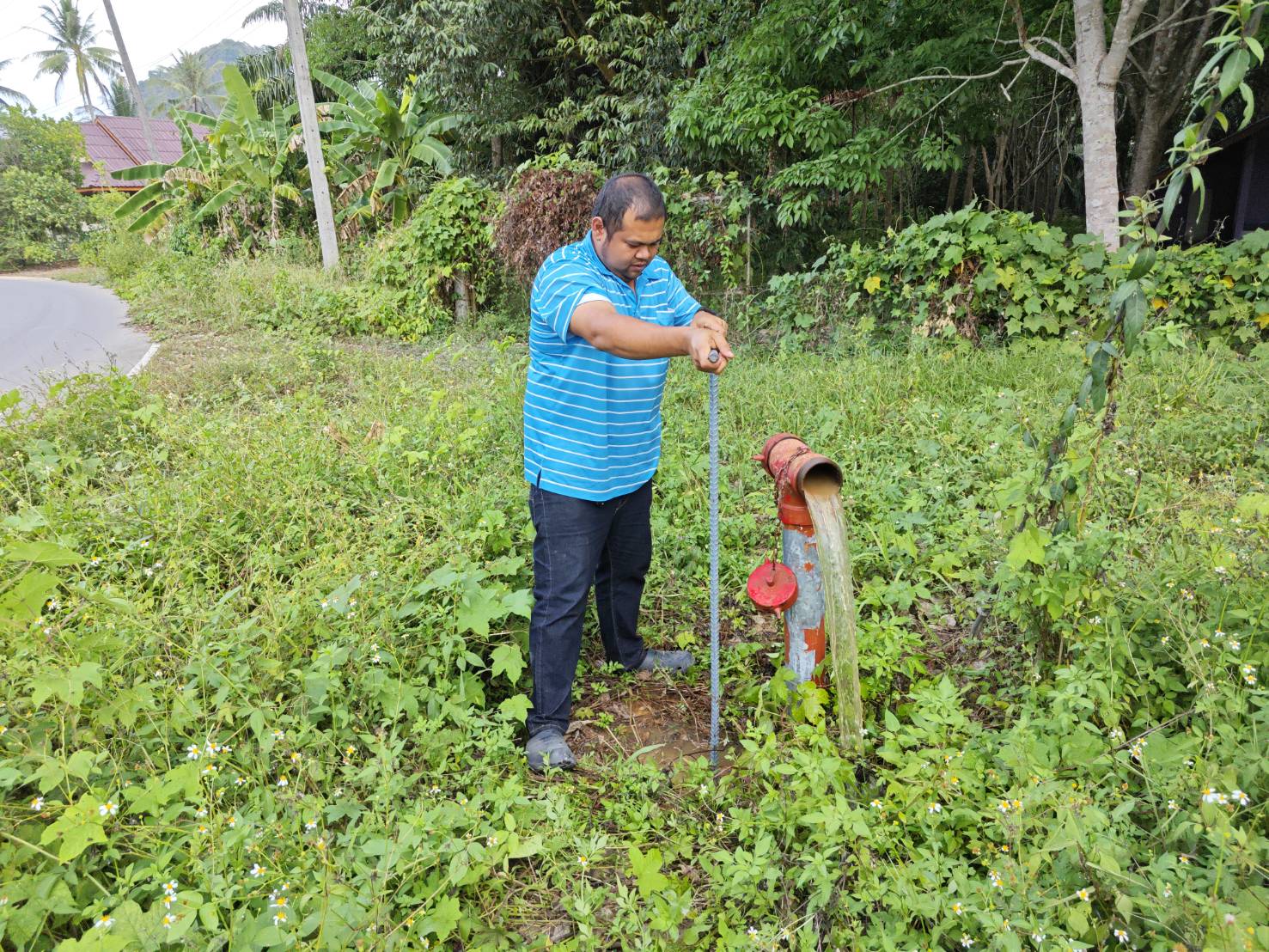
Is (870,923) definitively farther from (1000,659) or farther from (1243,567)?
→ (1243,567)

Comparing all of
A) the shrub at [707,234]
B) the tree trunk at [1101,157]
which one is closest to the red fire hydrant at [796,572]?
the tree trunk at [1101,157]

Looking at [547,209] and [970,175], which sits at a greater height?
[970,175]

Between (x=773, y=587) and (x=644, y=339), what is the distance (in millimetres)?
934

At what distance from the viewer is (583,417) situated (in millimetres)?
2488

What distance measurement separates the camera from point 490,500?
12.2 ft

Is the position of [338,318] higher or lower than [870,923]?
higher

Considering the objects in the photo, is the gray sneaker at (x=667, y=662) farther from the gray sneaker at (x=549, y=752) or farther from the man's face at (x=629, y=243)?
the man's face at (x=629, y=243)

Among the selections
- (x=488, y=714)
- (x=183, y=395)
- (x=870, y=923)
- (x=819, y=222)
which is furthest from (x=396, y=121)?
(x=870, y=923)

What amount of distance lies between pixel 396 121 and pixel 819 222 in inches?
328

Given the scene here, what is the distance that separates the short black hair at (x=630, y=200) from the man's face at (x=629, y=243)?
0.01 metres

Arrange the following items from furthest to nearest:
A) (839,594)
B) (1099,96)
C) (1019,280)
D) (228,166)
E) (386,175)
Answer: (228,166), (386,175), (1099,96), (1019,280), (839,594)

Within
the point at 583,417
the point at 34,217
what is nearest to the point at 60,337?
the point at 583,417

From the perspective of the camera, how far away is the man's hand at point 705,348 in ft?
6.52

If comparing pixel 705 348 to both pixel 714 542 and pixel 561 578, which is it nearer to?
pixel 714 542
